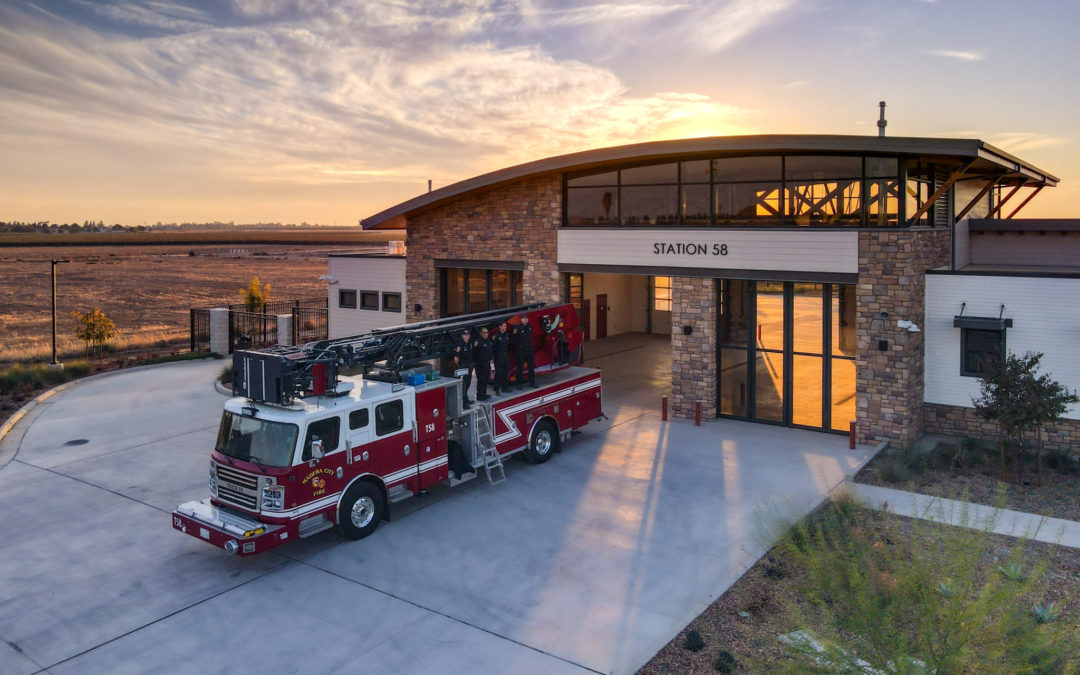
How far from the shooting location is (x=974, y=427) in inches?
714

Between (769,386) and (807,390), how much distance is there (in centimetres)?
93

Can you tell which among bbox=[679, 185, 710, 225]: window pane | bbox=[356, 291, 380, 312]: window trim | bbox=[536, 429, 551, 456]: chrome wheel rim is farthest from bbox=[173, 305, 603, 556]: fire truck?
bbox=[356, 291, 380, 312]: window trim

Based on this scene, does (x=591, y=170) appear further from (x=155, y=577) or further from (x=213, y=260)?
(x=213, y=260)

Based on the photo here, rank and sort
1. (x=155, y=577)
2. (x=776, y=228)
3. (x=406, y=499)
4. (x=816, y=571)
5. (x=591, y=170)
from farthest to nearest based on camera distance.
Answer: (x=591, y=170) → (x=776, y=228) → (x=406, y=499) → (x=155, y=577) → (x=816, y=571)

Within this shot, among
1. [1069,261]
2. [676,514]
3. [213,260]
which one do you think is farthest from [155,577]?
[213,260]

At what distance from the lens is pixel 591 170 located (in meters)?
22.4

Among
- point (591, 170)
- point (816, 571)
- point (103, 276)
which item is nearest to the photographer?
point (816, 571)

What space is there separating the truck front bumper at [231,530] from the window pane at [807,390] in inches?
491

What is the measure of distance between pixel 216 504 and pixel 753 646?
8.18 m

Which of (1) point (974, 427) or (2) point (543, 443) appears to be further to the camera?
(1) point (974, 427)

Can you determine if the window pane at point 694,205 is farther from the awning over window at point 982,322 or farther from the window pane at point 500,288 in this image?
the awning over window at point 982,322

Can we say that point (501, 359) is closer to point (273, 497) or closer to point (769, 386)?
point (273, 497)

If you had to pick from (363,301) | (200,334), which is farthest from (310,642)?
(200,334)

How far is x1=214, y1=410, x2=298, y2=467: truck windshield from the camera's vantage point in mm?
11875
